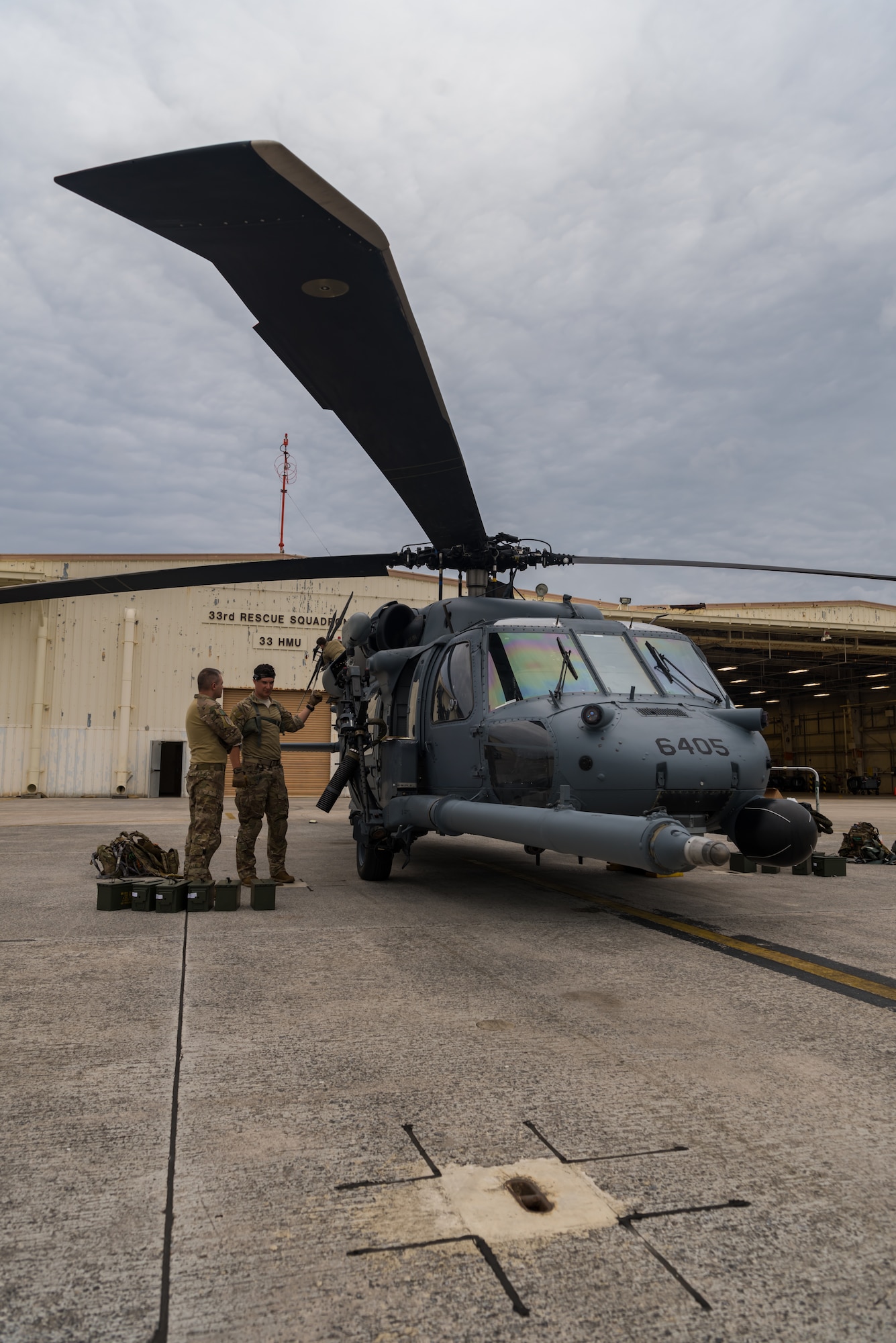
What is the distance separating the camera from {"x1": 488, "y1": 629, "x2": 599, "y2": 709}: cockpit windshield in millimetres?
5707

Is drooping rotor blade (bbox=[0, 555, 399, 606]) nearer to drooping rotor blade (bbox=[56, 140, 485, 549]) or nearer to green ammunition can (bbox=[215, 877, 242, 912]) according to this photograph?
drooping rotor blade (bbox=[56, 140, 485, 549])

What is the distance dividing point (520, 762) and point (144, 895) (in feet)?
8.75

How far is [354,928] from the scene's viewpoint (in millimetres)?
5148

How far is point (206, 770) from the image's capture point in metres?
6.20

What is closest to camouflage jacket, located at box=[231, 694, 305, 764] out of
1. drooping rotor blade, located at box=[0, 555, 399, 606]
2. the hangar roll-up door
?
drooping rotor blade, located at box=[0, 555, 399, 606]

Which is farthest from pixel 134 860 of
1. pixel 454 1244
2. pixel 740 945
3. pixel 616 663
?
pixel 454 1244

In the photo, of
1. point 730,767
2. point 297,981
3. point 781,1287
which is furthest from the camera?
point 730,767

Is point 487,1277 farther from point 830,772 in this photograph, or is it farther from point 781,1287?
point 830,772

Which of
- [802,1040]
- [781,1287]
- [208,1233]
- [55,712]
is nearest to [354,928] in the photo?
[802,1040]

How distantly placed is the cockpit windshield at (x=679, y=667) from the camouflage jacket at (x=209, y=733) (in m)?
3.00

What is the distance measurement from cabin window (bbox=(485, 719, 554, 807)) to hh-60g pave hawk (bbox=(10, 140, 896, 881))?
1 centimetres

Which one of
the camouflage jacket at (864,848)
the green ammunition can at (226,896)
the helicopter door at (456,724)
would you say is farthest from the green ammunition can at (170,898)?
the camouflage jacket at (864,848)

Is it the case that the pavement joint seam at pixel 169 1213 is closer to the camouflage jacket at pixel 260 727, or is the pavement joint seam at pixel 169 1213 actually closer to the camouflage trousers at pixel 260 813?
the camouflage trousers at pixel 260 813

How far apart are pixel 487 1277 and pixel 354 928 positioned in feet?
11.7
